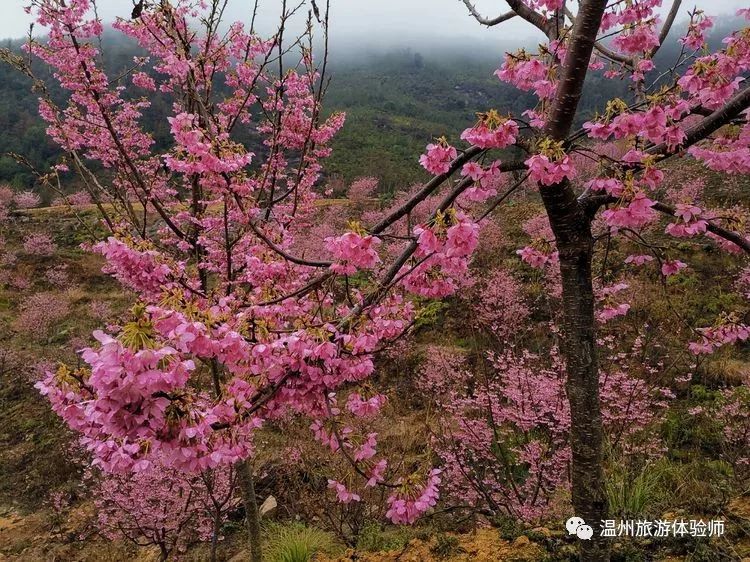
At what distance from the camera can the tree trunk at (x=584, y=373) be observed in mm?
2148

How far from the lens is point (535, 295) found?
34.3 ft

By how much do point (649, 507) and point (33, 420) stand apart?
11431mm

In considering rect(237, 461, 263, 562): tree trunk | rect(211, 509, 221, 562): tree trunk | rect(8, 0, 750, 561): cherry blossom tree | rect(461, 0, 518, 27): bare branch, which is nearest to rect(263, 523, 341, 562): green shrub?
rect(237, 461, 263, 562): tree trunk

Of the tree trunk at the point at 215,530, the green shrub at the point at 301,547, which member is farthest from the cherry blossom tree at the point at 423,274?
the tree trunk at the point at 215,530

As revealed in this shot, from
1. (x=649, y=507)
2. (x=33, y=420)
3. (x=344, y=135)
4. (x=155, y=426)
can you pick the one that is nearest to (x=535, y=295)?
(x=649, y=507)

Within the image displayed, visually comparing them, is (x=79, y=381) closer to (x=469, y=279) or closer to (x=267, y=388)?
(x=267, y=388)

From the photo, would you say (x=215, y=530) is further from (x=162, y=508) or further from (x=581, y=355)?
(x=581, y=355)

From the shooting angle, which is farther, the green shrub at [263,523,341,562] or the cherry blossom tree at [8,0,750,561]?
the green shrub at [263,523,341,562]

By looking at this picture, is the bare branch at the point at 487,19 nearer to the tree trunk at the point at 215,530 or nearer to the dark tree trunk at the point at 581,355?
the dark tree trunk at the point at 581,355

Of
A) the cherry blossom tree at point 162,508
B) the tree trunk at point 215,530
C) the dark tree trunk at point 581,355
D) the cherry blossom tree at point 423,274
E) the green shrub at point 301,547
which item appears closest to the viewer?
the cherry blossom tree at point 423,274

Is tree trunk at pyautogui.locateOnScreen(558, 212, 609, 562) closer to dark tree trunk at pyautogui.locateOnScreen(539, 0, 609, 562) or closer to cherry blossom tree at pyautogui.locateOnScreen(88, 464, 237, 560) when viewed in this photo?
dark tree trunk at pyautogui.locateOnScreen(539, 0, 609, 562)

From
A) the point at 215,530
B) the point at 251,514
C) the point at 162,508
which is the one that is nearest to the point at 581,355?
the point at 251,514

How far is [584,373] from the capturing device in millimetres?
2150

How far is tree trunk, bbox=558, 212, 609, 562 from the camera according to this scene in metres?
2.15
